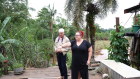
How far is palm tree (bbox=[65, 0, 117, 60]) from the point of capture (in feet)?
30.3

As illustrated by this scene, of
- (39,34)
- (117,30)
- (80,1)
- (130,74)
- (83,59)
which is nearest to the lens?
(83,59)

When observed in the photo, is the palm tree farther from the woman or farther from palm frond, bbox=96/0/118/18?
the woman

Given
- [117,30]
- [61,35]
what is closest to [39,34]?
[117,30]

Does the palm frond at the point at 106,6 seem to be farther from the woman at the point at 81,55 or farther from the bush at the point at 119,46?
the woman at the point at 81,55

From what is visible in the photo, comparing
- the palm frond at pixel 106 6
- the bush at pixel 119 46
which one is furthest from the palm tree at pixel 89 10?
the bush at pixel 119 46

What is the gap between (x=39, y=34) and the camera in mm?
21859

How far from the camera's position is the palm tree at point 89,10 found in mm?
9227

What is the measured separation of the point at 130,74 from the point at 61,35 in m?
2.02

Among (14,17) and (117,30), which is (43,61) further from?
(14,17)

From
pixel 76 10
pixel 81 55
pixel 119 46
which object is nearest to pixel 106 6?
pixel 76 10

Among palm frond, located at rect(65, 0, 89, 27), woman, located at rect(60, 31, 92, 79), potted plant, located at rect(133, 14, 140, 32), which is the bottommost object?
woman, located at rect(60, 31, 92, 79)

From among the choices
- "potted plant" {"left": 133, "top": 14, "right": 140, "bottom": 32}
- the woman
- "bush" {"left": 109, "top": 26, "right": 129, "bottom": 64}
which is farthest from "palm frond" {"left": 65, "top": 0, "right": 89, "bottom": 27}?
the woman

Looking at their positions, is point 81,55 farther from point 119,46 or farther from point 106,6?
point 106,6

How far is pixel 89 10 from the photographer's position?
978 cm
